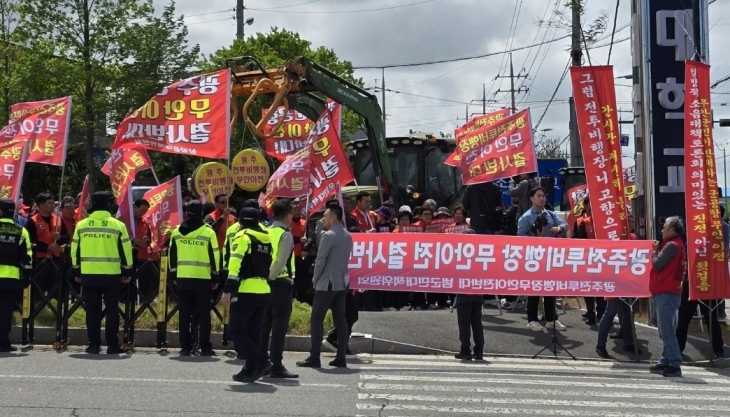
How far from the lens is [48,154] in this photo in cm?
1330

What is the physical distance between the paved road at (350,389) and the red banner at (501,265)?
110cm

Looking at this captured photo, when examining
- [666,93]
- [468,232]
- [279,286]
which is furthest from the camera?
[666,93]

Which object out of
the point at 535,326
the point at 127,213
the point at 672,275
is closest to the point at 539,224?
the point at 535,326

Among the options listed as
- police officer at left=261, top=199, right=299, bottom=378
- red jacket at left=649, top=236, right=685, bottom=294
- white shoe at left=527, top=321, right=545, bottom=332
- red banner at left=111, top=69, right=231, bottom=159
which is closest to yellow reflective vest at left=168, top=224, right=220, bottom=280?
red banner at left=111, top=69, right=231, bottom=159

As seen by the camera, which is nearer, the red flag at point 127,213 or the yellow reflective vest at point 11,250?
the yellow reflective vest at point 11,250

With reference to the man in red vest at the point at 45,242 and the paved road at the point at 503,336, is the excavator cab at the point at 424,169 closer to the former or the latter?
the paved road at the point at 503,336

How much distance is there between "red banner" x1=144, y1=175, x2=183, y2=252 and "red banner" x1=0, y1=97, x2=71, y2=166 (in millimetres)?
1407

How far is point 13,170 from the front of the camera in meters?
13.1

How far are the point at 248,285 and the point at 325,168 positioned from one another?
14.4ft

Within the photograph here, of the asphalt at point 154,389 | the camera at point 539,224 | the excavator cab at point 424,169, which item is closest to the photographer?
the asphalt at point 154,389

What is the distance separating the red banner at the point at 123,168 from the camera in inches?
524

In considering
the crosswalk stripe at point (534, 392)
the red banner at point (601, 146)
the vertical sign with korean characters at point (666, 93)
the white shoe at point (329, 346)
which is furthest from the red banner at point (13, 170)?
the vertical sign with korean characters at point (666, 93)

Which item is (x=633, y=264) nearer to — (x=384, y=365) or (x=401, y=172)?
(x=384, y=365)

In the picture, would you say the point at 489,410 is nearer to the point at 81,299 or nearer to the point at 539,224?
the point at 539,224
